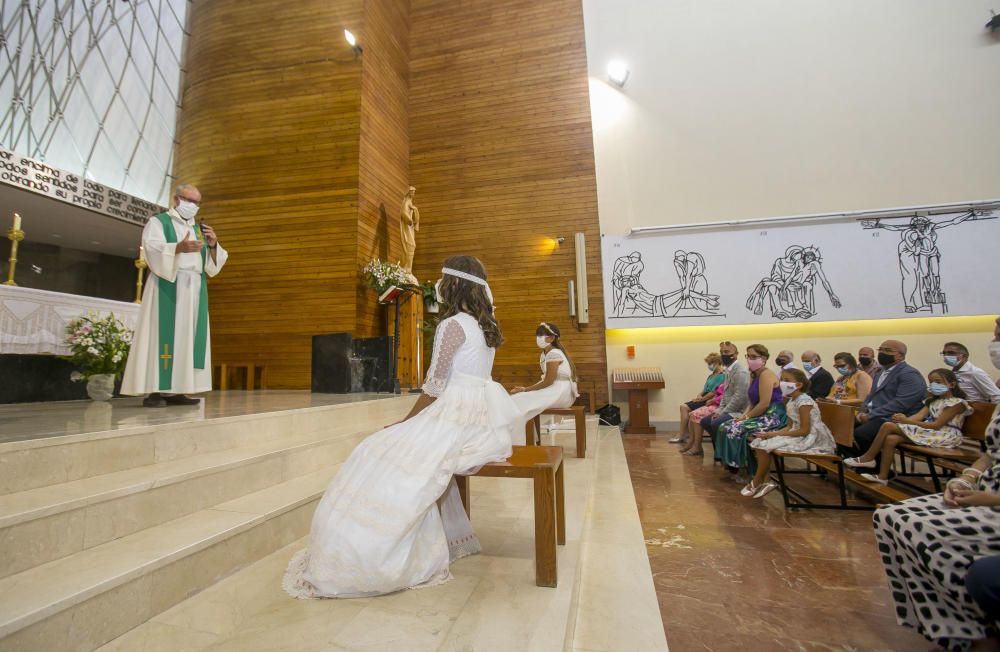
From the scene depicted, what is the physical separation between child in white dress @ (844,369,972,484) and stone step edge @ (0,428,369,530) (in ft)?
14.2

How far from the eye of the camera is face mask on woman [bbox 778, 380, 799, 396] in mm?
3879

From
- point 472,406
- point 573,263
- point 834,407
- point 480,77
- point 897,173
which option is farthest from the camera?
point 480,77

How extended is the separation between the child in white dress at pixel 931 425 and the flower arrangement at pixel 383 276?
562cm

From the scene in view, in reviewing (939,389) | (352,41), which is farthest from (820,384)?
(352,41)

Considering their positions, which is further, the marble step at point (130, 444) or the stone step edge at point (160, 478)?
the marble step at point (130, 444)

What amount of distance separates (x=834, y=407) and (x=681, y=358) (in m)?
4.11

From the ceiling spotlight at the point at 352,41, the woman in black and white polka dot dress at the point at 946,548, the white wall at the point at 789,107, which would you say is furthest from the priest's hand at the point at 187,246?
the white wall at the point at 789,107

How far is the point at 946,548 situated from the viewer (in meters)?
1.51

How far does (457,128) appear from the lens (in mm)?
8914

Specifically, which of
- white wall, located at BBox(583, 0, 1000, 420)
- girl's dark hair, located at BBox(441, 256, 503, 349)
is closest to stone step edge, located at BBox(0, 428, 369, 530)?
girl's dark hair, located at BBox(441, 256, 503, 349)

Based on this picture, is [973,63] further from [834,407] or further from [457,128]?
[457,128]

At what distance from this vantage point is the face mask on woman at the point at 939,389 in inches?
143

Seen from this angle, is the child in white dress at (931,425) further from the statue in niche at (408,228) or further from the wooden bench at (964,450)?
the statue in niche at (408,228)

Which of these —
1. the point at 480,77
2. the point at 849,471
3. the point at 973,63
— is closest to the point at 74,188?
the point at 480,77
